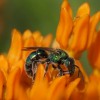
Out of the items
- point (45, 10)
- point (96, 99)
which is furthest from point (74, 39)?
point (45, 10)

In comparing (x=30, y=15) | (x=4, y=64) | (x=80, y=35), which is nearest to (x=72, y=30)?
(x=80, y=35)

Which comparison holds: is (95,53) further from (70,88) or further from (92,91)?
(70,88)

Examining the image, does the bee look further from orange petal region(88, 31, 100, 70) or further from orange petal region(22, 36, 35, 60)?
orange petal region(88, 31, 100, 70)

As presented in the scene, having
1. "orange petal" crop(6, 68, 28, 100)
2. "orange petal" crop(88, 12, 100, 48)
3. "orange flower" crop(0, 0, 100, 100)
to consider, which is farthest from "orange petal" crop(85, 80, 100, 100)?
"orange petal" crop(6, 68, 28, 100)

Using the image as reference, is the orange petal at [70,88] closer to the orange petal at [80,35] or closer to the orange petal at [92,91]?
the orange petal at [92,91]

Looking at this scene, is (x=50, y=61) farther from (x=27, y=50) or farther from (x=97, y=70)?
(x=97, y=70)

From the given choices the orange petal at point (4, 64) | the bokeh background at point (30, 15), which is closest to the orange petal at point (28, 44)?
the orange petal at point (4, 64)
